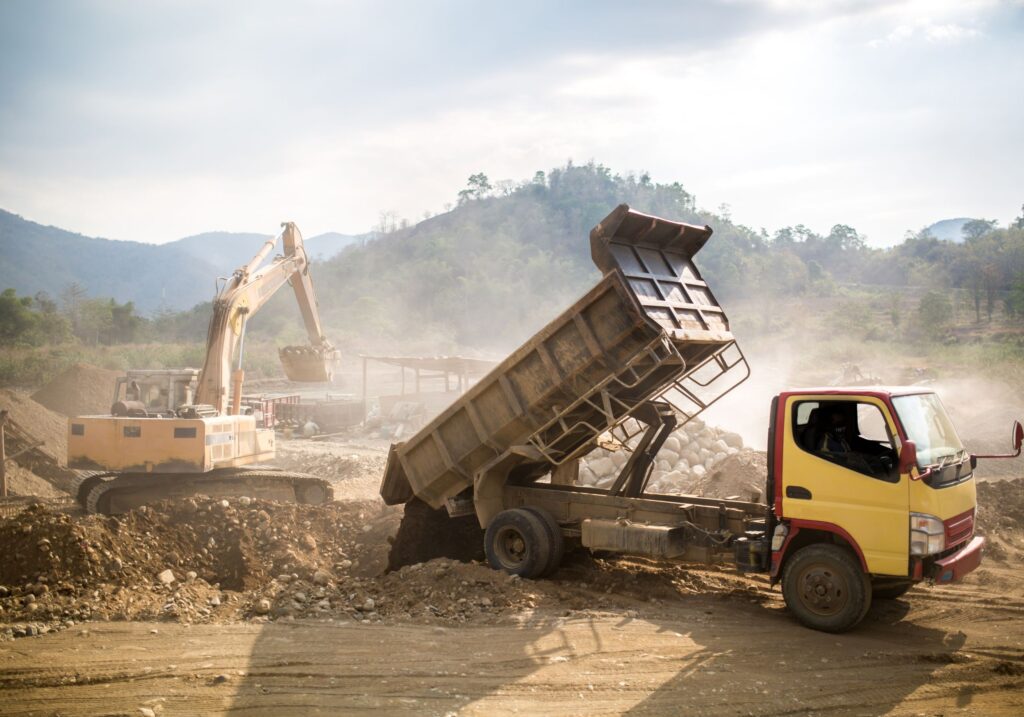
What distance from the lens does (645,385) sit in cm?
879

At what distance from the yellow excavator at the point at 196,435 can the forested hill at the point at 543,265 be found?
1421 inches

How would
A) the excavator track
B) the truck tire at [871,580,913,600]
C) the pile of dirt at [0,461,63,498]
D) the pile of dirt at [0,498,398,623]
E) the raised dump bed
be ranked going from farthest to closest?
the pile of dirt at [0,461,63,498] → the excavator track → the raised dump bed → the truck tire at [871,580,913,600] → the pile of dirt at [0,498,398,623]

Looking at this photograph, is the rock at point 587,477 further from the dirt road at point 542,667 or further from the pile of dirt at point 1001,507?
the dirt road at point 542,667

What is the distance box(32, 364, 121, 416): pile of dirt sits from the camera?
26719 mm

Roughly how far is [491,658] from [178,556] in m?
4.60

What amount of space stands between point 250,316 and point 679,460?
8834mm

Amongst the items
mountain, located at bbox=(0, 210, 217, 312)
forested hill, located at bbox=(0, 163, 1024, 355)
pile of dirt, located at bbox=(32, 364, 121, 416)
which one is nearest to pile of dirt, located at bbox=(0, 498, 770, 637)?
pile of dirt, located at bbox=(32, 364, 121, 416)

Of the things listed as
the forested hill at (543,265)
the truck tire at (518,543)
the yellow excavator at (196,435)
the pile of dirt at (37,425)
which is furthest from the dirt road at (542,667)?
the forested hill at (543,265)

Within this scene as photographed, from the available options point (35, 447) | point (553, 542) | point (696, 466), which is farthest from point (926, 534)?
point (35, 447)

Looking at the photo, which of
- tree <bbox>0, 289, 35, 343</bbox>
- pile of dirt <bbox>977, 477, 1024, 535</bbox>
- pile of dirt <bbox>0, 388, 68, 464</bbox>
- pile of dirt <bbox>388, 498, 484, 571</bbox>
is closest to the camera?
pile of dirt <bbox>388, 498, 484, 571</bbox>

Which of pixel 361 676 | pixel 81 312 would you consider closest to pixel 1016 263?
pixel 361 676

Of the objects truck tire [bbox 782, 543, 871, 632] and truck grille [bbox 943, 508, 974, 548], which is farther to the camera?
truck tire [bbox 782, 543, 871, 632]

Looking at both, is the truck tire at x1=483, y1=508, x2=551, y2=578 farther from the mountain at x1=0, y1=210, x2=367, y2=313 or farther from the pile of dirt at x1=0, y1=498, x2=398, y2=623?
the mountain at x1=0, y1=210, x2=367, y2=313

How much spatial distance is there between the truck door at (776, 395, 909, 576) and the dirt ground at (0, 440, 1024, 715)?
2.94 ft
